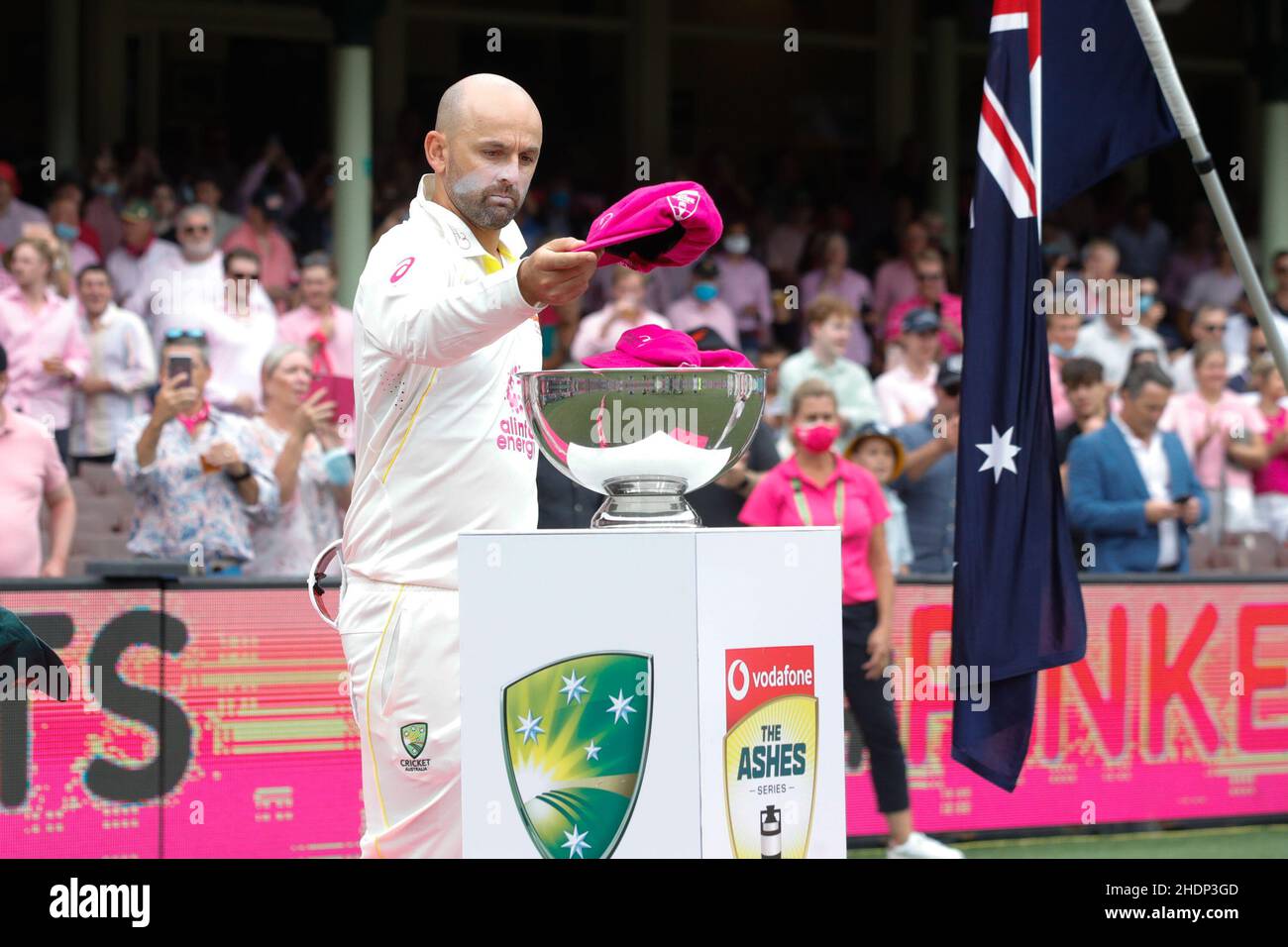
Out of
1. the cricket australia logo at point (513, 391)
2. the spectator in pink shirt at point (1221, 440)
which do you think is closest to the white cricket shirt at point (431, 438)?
the cricket australia logo at point (513, 391)

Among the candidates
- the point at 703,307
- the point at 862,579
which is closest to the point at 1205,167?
the point at 862,579

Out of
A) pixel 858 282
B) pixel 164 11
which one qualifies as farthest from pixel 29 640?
pixel 164 11

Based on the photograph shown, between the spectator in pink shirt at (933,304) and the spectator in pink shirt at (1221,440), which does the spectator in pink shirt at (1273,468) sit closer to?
the spectator in pink shirt at (1221,440)

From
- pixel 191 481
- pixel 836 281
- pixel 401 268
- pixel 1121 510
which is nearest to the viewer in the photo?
pixel 401 268

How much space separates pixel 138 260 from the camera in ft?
34.5

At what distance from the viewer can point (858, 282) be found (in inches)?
490

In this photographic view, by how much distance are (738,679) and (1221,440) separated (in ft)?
22.9

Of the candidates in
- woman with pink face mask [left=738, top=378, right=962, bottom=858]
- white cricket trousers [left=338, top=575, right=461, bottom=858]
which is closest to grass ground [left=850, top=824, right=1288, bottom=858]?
woman with pink face mask [left=738, top=378, right=962, bottom=858]

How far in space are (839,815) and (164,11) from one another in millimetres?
13625

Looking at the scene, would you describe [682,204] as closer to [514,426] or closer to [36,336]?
[514,426]

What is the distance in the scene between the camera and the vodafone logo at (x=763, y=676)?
10.0 ft
